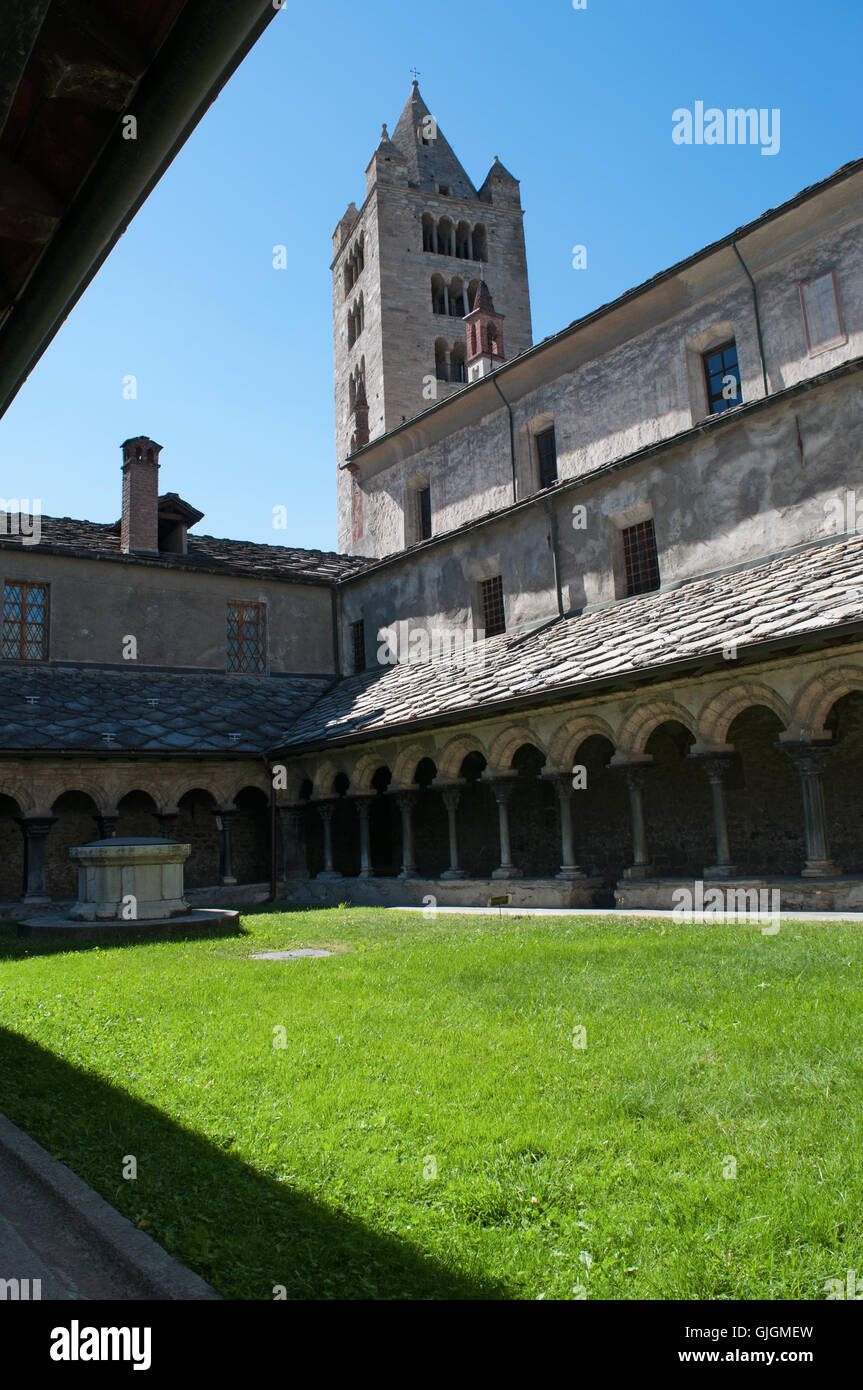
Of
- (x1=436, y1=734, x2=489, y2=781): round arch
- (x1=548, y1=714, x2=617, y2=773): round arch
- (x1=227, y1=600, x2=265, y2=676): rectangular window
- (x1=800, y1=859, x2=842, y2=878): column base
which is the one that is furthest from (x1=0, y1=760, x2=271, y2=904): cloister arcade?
(x1=800, y1=859, x2=842, y2=878): column base

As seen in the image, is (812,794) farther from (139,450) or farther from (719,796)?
(139,450)

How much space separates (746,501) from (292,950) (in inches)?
371

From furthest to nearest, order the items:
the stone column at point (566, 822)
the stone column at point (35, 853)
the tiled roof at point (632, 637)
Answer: the stone column at point (35, 853) < the stone column at point (566, 822) < the tiled roof at point (632, 637)

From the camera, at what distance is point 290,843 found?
20.6 metres

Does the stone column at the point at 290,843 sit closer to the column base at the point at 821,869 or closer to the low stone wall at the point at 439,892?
the low stone wall at the point at 439,892

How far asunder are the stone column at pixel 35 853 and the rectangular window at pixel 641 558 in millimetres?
11300

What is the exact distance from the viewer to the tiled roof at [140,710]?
1769 cm

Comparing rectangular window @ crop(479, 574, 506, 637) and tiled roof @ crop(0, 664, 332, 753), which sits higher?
rectangular window @ crop(479, 574, 506, 637)

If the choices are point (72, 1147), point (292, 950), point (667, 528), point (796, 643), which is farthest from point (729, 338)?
point (72, 1147)

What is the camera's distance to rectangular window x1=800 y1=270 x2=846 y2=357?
14.9 meters

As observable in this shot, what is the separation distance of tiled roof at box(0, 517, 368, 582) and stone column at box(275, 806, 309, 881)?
19.4 feet

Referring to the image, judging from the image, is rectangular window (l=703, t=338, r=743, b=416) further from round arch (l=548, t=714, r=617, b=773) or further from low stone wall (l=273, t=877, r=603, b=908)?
low stone wall (l=273, t=877, r=603, b=908)

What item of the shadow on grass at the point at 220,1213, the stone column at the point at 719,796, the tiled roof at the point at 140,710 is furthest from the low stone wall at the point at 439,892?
the shadow on grass at the point at 220,1213
